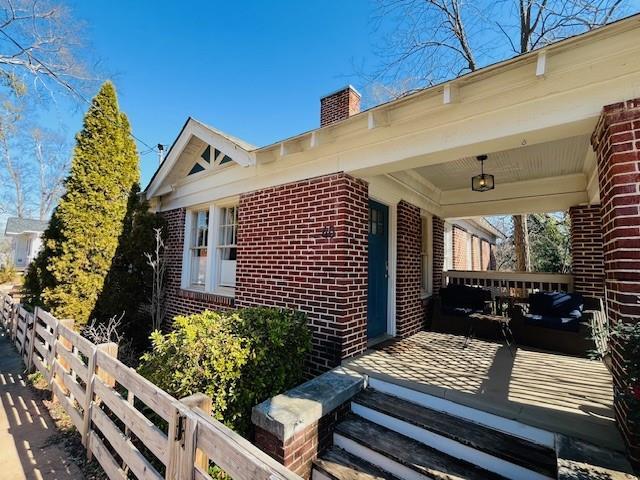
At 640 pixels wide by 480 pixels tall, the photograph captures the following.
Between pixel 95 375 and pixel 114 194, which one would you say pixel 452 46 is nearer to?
pixel 114 194

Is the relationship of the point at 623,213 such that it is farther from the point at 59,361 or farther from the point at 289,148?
the point at 59,361

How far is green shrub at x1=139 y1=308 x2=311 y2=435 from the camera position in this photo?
9.47ft

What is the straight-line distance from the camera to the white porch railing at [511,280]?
20.7 ft

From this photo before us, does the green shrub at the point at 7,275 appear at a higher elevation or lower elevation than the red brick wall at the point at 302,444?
higher

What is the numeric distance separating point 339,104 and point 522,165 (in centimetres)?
375

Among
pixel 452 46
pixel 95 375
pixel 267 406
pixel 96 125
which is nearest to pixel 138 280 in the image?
pixel 96 125

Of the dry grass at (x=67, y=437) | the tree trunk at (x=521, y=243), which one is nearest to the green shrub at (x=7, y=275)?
the dry grass at (x=67, y=437)

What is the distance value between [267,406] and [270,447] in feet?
1.04

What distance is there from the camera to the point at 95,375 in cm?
329

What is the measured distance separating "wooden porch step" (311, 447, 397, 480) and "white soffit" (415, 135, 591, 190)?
380cm

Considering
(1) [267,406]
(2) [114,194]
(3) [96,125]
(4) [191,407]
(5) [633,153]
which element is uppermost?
(3) [96,125]

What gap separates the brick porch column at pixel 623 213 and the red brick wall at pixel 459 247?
25.9ft

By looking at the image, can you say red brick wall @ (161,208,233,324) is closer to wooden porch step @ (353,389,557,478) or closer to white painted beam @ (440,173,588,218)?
wooden porch step @ (353,389,557,478)

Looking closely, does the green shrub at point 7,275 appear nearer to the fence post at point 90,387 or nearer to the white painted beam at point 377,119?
the fence post at point 90,387
